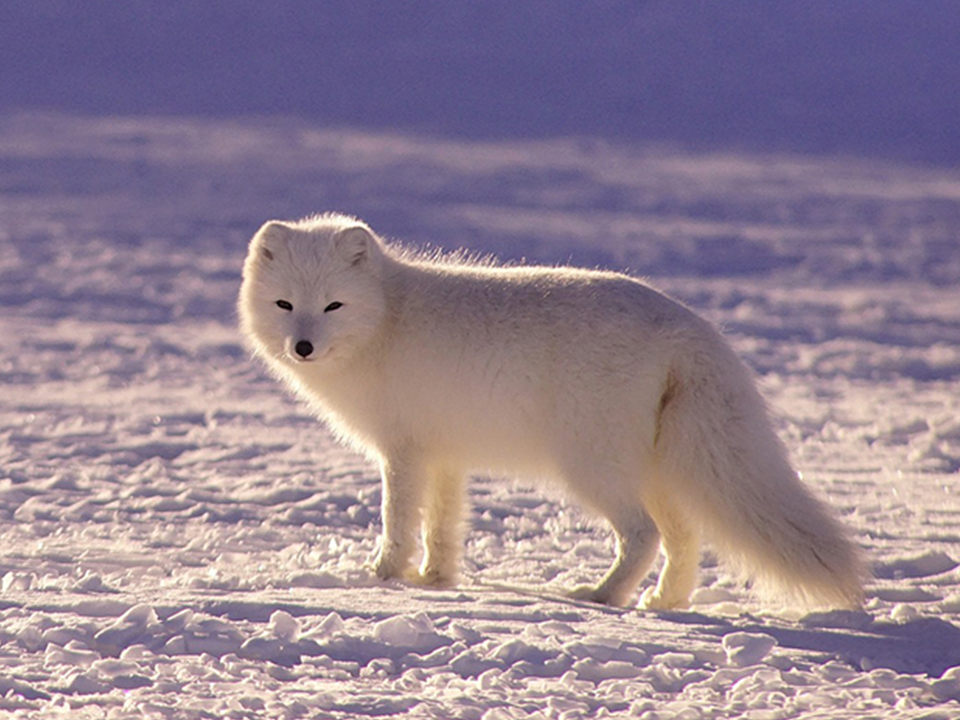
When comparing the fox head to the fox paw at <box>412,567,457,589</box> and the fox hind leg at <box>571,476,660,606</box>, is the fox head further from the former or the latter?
the fox hind leg at <box>571,476,660,606</box>

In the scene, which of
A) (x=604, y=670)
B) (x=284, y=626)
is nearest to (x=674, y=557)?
(x=604, y=670)

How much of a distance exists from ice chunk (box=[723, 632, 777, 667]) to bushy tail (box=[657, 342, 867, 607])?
45cm

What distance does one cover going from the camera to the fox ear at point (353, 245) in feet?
14.4

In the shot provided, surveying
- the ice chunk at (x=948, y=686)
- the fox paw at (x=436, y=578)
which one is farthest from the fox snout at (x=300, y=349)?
the ice chunk at (x=948, y=686)

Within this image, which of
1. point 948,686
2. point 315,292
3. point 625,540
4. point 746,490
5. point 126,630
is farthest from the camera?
point 315,292

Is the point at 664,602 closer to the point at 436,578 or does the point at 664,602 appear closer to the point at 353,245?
the point at 436,578

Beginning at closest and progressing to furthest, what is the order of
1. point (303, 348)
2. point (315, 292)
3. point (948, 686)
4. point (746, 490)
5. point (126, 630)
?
1. point (948, 686)
2. point (126, 630)
3. point (746, 490)
4. point (303, 348)
5. point (315, 292)

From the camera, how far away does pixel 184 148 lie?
18.5m

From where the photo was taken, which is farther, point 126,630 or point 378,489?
point 378,489

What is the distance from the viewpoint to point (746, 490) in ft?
12.8

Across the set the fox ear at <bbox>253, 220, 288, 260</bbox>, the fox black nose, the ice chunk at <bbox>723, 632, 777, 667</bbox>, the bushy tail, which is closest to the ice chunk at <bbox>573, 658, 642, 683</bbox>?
the ice chunk at <bbox>723, 632, 777, 667</bbox>

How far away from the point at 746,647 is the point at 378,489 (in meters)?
2.63

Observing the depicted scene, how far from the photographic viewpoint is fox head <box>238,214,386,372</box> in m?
4.31

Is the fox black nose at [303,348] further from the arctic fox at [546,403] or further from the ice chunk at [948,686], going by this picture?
the ice chunk at [948,686]
